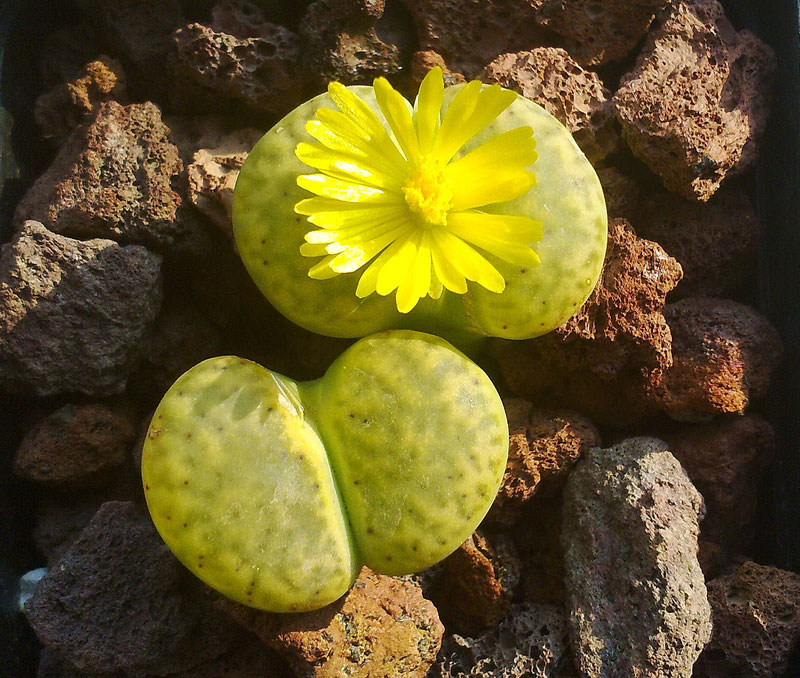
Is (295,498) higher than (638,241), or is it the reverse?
(638,241)

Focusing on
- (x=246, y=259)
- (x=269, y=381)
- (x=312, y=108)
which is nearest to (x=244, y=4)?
(x=312, y=108)

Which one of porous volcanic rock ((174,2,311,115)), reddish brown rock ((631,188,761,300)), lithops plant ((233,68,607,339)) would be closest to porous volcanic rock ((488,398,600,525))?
lithops plant ((233,68,607,339))

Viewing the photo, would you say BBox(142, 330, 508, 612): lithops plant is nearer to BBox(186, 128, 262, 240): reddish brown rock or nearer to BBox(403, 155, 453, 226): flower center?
BBox(403, 155, 453, 226): flower center

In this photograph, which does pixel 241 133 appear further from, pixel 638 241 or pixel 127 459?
pixel 638 241

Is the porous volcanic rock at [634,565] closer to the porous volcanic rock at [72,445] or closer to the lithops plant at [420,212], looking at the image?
the lithops plant at [420,212]

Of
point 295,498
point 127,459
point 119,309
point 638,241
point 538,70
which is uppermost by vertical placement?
point 538,70

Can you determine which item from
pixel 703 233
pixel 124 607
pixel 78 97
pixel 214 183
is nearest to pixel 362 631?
pixel 124 607

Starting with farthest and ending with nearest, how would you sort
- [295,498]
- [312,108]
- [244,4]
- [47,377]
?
[244,4]
[47,377]
[312,108]
[295,498]
